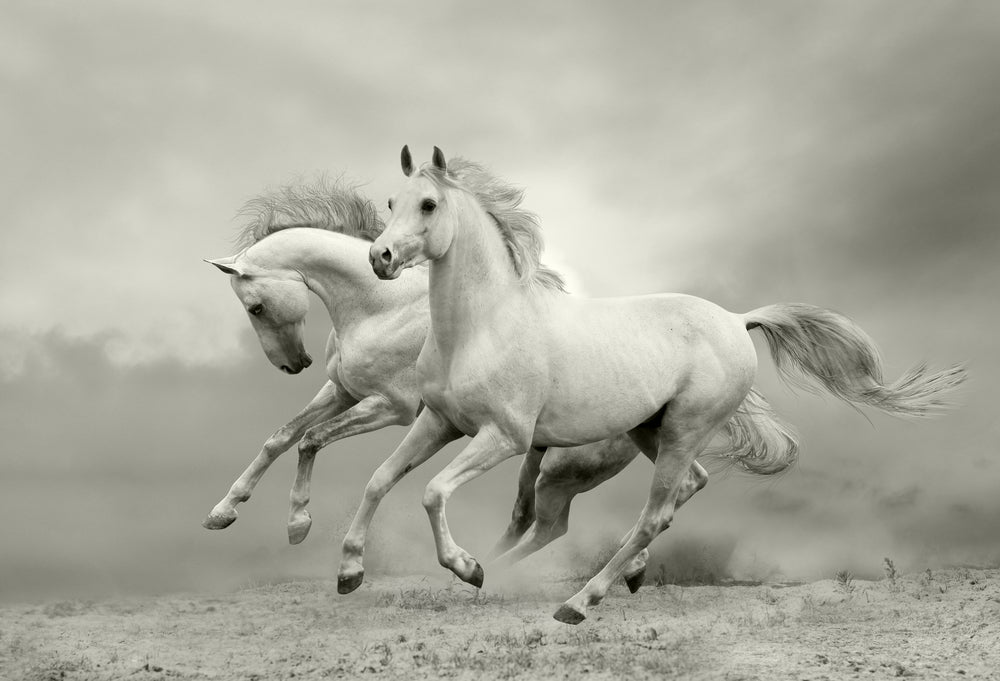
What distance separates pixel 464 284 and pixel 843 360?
3707 millimetres

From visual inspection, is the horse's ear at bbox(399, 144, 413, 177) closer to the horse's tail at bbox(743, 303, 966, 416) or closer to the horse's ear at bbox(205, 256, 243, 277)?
the horse's ear at bbox(205, 256, 243, 277)

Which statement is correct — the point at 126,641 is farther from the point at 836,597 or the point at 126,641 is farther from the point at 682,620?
the point at 836,597

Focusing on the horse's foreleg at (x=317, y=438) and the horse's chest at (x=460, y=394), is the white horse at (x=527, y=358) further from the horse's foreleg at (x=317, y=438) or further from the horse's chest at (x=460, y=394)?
the horse's foreleg at (x=317, y=438)

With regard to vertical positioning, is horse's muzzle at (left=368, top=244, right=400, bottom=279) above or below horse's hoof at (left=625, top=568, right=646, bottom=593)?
above

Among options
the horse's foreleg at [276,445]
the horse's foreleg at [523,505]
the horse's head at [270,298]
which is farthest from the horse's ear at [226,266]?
the horse's foreleg at [523,505]

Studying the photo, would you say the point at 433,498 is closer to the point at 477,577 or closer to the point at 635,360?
the point at 477,577

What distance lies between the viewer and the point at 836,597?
11.2 m

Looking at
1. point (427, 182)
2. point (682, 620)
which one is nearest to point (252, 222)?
point (427, 182)

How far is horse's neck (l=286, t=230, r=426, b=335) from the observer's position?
946 centimetres

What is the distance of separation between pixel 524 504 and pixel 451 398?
2.21 metres

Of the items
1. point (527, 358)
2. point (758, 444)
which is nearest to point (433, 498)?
point (527, 358)

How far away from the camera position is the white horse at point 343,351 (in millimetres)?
9188

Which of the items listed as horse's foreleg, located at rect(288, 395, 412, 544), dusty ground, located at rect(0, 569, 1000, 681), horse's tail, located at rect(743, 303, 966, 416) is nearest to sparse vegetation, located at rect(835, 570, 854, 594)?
dusty ground, located at rect(0, 569, 1000, 681)

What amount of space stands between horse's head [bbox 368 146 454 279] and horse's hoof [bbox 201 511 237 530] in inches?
121
